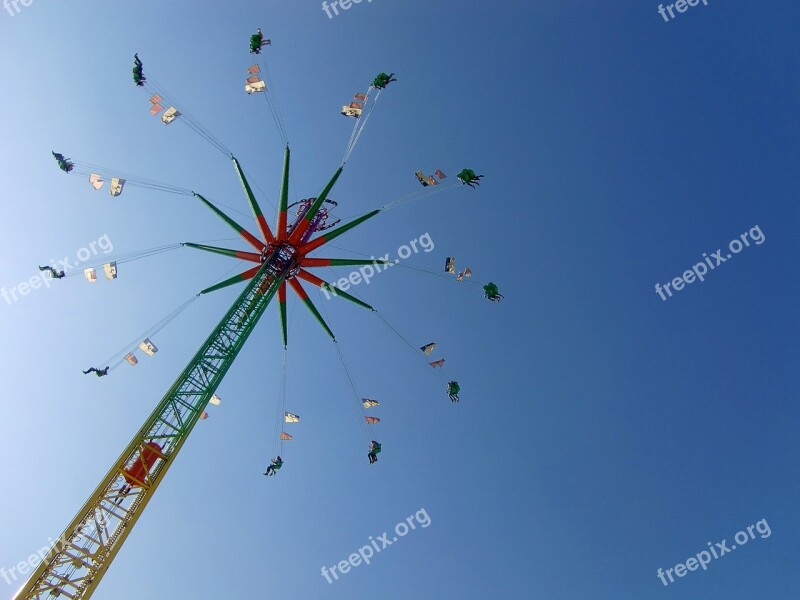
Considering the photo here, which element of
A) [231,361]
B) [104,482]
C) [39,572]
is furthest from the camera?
[231,361]

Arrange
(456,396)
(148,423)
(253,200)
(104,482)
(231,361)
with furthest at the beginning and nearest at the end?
(456,396) < (253,200) < (231,361) < (148,423) < (104,482)

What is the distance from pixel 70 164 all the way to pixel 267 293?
37.3 ft

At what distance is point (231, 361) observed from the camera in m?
22.2

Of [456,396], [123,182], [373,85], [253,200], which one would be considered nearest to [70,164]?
[123,182]

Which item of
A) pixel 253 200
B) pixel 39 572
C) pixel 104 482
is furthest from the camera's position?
pixel 253 200

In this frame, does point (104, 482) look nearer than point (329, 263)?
Yes

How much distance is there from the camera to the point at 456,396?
2659 cm

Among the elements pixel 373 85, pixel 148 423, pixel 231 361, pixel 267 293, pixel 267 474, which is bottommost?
pixel 267 474

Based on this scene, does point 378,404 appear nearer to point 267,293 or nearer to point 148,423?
point 267,293

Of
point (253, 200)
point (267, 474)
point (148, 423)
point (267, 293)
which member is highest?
point (253, 200)

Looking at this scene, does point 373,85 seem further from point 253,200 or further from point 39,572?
point 39,572

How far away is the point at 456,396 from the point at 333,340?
733 centimetres

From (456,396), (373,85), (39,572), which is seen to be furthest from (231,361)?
(373,85)

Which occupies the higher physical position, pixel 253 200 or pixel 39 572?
pixel 253 200
